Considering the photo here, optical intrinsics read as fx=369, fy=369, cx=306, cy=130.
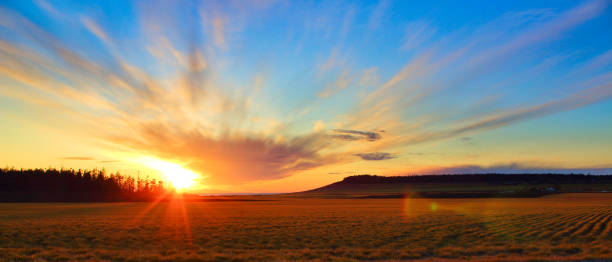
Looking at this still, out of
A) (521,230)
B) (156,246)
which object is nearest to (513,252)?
(521,230)

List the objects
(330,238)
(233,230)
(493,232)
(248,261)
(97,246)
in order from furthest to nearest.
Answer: (233,230)
(493,232)
(330,238)
(97,246)
(248,261)

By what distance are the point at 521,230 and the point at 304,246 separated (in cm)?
1815

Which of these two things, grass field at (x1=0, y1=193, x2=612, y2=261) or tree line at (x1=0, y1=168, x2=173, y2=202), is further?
tree line at (x1=0, y1=168, x2=173, y2=202)

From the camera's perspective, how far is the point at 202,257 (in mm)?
18875

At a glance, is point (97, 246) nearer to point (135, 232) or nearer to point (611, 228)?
point (135, 232)

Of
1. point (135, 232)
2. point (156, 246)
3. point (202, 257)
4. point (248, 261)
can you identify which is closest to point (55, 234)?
point (135, 232)

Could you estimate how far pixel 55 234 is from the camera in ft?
91.2

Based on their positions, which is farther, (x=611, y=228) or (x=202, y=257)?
(x=611, y=228)

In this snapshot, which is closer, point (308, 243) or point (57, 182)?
point (308, 243)

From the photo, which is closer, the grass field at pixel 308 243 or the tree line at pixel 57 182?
the grass field at pixel 308 243

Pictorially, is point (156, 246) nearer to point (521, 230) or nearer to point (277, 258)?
point (277, 258)

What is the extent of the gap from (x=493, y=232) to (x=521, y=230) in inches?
115

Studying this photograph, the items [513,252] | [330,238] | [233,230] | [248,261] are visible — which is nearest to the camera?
[248,261]

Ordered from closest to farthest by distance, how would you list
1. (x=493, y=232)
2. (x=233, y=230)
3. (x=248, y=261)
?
(x=248, y=261) < (x=493, y=232) < (x=233, y=230)
